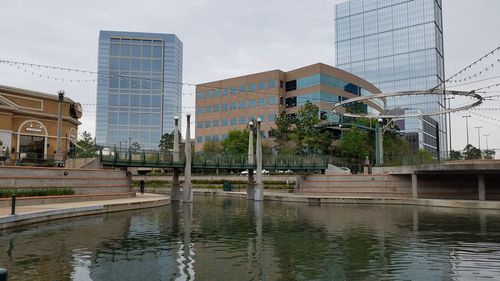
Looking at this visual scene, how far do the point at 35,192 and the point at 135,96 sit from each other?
146 metres

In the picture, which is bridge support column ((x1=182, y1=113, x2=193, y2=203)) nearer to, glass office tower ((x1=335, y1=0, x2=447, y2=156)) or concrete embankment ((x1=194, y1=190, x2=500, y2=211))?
concrete embankment ((x1=194, y1=190, x2=500, y2=211))

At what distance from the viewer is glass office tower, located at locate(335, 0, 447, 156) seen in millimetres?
150750

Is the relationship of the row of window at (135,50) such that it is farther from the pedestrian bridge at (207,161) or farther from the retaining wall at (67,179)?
the retaining wall at (67,179)

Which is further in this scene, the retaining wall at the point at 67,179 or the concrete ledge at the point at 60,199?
the retaining wall at the point at 67,179

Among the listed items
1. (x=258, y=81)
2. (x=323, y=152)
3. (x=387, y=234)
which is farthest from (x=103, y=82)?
(x=387, y=234)

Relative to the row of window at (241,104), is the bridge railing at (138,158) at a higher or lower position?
lower

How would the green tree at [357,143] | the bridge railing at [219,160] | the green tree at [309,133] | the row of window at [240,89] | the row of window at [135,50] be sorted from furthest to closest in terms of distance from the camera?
the row of window at [135,50]
the row of window at [240,89]
the green tree at [357,143]
the green tree at [309,133]
the bridge railing at [219,160]

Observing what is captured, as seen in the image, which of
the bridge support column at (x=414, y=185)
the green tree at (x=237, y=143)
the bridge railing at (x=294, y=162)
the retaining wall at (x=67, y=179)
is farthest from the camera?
the green tree at (x=237, y=143)

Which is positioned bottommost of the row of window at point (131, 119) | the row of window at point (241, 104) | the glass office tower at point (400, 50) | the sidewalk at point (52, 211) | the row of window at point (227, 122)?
the sidewalk at point (52, 211)

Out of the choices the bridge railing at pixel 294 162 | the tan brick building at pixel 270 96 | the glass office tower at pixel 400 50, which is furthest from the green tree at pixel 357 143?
the glass office tower at pixel 400 50

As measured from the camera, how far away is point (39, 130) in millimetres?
46531

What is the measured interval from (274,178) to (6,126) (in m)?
40.2

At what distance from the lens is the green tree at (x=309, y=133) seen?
231ft

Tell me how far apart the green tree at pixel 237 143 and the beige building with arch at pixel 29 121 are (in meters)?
36.1
